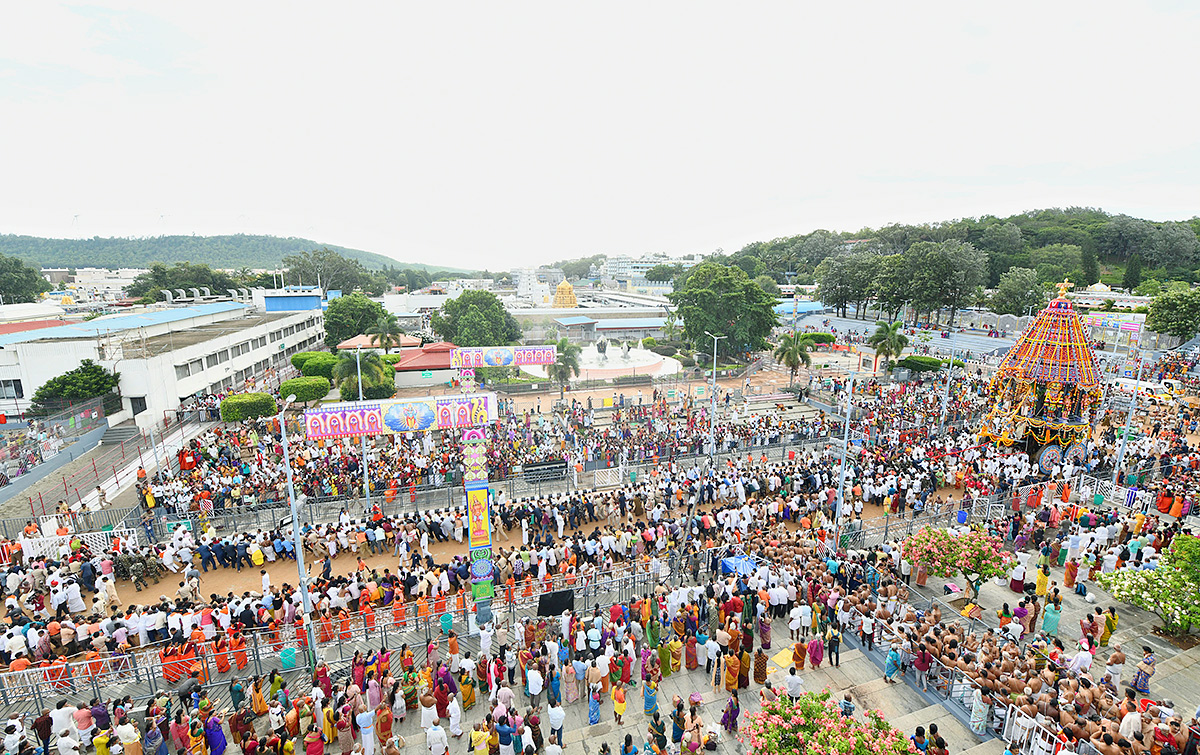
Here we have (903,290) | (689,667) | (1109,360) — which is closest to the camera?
(689,667)

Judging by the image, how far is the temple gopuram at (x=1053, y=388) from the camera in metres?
21.3

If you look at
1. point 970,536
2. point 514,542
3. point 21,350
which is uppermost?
point 21,350

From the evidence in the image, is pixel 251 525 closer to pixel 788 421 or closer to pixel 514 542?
pixel 514 542

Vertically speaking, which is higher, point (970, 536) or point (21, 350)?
point (21, 350)

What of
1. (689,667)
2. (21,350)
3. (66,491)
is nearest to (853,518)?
(689,667)

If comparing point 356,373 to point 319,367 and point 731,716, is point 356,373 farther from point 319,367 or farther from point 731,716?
point 731,716

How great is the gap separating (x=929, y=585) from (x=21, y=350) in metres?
37.7

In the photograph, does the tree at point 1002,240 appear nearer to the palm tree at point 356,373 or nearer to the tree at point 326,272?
the palm tree at point 356,373

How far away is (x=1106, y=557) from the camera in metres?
13.7

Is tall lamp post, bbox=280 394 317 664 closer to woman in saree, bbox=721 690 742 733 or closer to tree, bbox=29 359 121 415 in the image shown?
woman in saree, bbox=721 690 742 733

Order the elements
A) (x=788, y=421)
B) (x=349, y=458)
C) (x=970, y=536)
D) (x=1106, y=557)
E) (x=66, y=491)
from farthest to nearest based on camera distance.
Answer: (x=788, y=421)
(x=349, y=458)
(x=66, y=491)
(x=1106, y=557)
(x=970, y=536)

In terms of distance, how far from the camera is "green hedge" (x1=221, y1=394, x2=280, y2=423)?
27719 millimetres

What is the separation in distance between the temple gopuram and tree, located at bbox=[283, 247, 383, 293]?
7698cm

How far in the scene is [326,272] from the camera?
83250 mm
